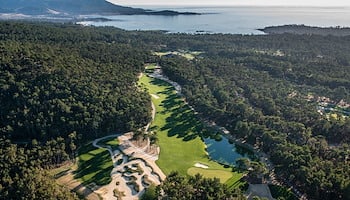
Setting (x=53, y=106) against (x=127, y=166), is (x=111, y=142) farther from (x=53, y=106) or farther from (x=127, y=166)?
(x=53, y=106)

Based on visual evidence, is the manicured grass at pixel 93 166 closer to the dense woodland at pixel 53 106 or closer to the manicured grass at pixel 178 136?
the dense woodland at pixel 53 106

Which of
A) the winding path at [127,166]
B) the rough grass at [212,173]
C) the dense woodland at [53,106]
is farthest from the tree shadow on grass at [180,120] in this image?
the rough grass at [212,173]

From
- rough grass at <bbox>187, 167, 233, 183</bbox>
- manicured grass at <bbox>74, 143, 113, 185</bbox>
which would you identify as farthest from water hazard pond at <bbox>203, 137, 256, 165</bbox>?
manicured grass at <bbox>74, 143, 113, 185</bbox>

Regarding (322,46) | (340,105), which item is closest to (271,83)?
(340,105)

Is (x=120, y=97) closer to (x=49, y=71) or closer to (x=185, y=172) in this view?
(x=49, y=71)

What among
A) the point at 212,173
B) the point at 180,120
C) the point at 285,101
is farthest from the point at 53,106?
the point at 285,101

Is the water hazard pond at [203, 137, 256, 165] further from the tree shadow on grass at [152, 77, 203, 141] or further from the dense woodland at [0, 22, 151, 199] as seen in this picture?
the dense woodland at [0, 22, 151, 199]
